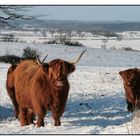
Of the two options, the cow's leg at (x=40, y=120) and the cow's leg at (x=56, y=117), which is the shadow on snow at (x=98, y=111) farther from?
the cow's leg at (x=40, y=120)

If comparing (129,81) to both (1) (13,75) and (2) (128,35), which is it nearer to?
(2) (128,35)

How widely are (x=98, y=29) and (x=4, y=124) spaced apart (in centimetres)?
115

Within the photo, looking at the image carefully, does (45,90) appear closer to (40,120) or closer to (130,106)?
(40,120)

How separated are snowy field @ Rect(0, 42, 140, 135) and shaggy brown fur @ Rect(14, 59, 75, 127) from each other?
0.28ft

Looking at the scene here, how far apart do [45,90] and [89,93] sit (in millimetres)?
410

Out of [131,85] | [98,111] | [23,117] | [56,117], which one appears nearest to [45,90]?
[56,117]

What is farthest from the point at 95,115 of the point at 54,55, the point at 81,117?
the point at 54,55

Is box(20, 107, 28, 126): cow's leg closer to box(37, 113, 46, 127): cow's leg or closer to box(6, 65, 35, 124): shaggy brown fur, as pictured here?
box(6, 65, 35, 124): shaggy brown fur

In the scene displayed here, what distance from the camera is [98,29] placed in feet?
27.0

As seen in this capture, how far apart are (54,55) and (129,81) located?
0.67 meters

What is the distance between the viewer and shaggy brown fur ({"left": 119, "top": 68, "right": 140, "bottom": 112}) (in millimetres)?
8070

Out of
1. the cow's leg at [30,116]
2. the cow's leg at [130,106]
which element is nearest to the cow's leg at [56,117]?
the cow's leg at [30,116]

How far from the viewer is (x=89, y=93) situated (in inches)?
321
